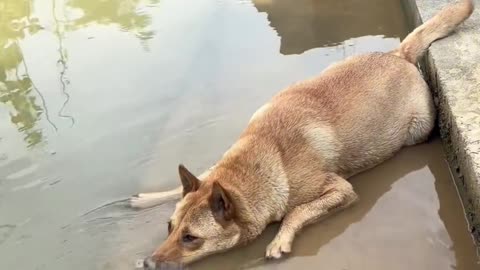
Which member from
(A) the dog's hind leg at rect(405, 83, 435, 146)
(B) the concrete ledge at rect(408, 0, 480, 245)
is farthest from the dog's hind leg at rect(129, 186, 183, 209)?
(B) the concrete ledge at rect(408, 0, 480, 245)

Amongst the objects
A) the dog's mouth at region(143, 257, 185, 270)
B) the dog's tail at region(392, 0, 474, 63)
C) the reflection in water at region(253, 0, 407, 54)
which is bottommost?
the dog's mouth at region(143, 257, 185, 270)

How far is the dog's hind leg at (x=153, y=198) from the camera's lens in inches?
216

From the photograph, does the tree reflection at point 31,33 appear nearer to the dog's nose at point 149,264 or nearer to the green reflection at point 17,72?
the green reflection at point 17,72

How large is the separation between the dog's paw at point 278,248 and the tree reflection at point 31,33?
2.88 metres

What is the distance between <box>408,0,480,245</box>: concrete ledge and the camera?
4758 mm

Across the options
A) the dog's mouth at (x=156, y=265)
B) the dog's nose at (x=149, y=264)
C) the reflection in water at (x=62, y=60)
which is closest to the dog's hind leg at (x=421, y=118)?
the dog's mouth at (x=156, y=265)

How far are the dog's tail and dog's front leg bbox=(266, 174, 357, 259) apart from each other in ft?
5.21

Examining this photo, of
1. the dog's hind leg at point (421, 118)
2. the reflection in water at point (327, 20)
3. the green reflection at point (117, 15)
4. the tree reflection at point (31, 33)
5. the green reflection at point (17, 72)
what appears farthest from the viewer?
the green reflection at point (117, 15)

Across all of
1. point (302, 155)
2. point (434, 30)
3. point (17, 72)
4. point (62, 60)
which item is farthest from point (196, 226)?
point (17, 72)

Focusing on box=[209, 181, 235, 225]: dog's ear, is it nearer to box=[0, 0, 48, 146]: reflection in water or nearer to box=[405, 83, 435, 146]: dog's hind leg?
box=[405, 83, 435, 146]: dog's hind leg

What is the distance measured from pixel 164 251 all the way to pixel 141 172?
1.46m

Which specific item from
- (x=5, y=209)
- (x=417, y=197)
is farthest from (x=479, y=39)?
(x=5, y=209)

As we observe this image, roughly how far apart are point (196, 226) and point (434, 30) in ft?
10.0

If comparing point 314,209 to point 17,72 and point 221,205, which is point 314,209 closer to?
point 221,205
